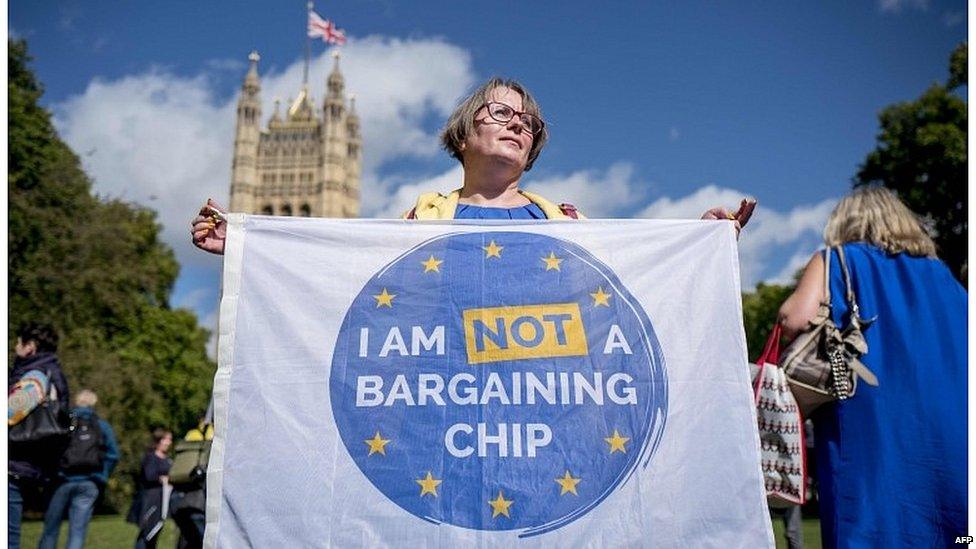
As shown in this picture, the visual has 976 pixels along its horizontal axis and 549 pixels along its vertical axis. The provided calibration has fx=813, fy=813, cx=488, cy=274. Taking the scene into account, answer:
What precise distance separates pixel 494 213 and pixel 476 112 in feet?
1.34

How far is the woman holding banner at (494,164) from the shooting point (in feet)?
10.3

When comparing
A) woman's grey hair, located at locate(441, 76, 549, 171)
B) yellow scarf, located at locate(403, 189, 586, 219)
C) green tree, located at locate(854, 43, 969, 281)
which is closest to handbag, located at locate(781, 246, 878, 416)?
yellow scarf, located at locate(403, 189, 586, 219)

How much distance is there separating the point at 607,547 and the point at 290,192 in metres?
94.7

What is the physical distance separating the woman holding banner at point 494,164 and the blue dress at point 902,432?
0.66 meters

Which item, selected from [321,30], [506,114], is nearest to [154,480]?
[506,114]

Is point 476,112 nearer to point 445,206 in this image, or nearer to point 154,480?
point 445,206

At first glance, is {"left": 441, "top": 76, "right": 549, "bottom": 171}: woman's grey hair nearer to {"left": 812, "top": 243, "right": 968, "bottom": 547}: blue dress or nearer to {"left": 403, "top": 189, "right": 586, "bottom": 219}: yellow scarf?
{"left": 403, "top": 189, "right": 586, "bottom": 219}: yellow scarf

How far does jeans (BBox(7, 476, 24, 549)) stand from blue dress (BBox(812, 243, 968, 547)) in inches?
197

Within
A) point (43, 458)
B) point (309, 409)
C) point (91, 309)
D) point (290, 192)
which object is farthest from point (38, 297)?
point (290, 192)

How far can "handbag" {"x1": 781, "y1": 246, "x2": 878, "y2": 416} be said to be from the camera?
282cm

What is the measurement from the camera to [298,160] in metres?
94.8

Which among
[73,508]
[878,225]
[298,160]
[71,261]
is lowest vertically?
[73,508]

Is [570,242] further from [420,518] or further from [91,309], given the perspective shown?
[91,309]

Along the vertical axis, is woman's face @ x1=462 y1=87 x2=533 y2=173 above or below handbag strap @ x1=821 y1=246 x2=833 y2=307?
above
